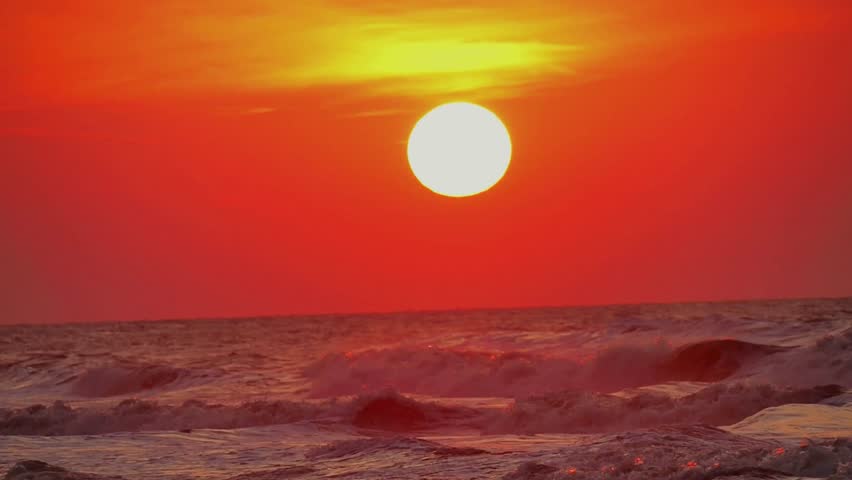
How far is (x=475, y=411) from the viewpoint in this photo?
24.5 m

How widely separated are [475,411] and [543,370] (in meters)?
8.92

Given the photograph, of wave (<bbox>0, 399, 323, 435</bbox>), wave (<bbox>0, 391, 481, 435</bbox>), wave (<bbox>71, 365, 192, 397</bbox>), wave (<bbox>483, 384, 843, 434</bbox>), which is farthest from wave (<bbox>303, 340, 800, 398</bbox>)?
wave (<bbox>483, 384, 843, 434</bbox>)

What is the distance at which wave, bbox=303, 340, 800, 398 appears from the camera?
31234mm

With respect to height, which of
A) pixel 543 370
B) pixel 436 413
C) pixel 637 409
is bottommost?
pixel 637 409

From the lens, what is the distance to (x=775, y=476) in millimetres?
12391

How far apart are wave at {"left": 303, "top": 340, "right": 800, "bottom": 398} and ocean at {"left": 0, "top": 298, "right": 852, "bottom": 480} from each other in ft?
0.20

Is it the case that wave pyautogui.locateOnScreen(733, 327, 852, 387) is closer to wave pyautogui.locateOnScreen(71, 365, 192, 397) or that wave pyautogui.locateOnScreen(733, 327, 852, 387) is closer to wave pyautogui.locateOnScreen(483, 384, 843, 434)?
wave pyautogui.locateOnScreen(483, 384, 843, 434)

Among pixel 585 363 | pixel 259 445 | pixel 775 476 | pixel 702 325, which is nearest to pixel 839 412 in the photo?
pixel 775 476

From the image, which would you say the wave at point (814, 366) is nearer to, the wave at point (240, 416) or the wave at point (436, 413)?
the wave at point (436, 413)

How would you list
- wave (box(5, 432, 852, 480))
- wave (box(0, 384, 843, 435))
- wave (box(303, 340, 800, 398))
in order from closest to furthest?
wave (box(5, 432, 852, 480)) < wave (box(0, 384, 843, 435)) < wave (box(303, 340, 800, 398))

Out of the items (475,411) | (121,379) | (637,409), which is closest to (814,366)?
(637,409)

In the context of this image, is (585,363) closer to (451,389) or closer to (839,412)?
(451,389)

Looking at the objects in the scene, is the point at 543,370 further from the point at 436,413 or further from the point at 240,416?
the point at 240,416

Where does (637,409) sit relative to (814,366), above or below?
below
